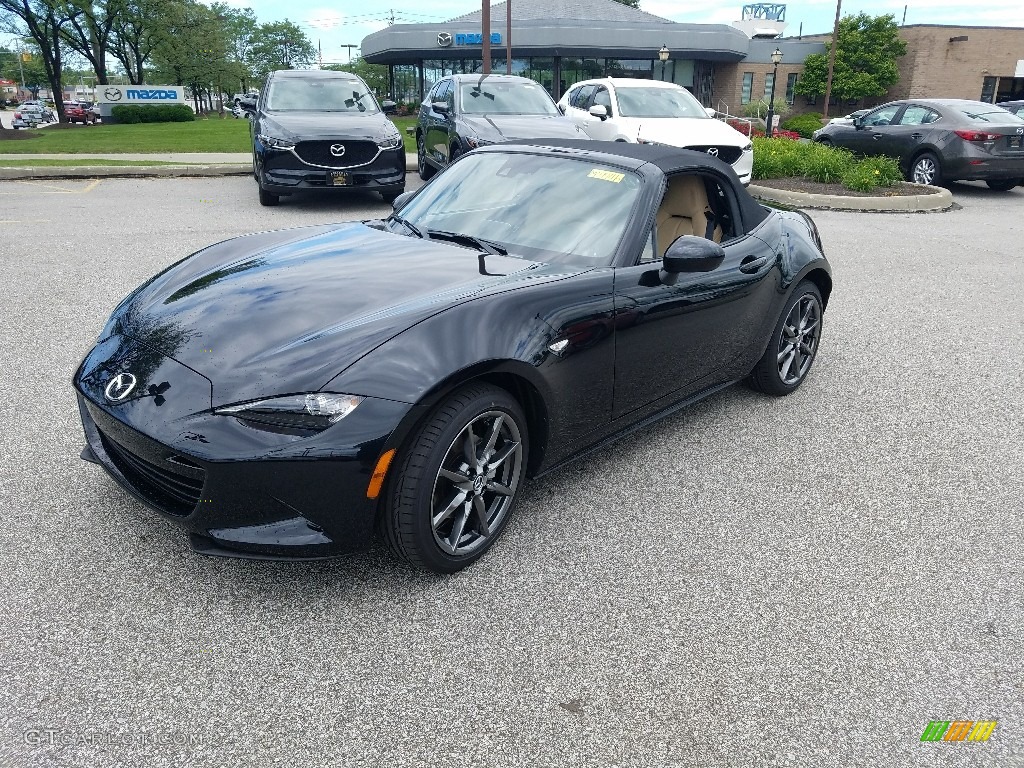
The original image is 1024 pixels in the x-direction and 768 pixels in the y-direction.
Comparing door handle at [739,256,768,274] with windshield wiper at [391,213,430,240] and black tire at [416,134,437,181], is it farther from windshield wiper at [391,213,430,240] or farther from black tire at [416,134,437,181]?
black tire at [416,134,437,181]

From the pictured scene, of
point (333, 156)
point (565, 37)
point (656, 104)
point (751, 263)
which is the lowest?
point (751, 263)

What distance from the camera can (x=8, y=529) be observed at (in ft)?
10.1

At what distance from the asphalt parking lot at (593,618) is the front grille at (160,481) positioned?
1.11 feet

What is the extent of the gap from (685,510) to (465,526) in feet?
3.48

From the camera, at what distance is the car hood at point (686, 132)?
12.0 m

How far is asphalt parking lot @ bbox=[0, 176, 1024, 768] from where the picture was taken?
7.28 feet

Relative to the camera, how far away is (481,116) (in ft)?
37.6

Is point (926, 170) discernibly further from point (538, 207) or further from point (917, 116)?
point (538, 207)

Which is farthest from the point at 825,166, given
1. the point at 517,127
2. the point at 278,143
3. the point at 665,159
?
the point at 665,159

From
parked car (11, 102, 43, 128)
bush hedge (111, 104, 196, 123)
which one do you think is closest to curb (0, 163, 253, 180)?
bush hedge (111, 104, 196, 123)

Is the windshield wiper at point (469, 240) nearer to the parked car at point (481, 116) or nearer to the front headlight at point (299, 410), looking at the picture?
the front headlight at point (299, 410)

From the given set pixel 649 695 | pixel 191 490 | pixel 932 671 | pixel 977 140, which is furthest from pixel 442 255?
pixel 977 140

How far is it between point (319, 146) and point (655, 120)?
5.64m

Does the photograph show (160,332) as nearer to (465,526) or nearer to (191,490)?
(191,490)
